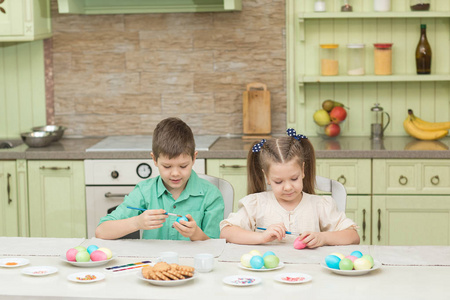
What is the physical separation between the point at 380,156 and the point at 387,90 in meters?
0.69

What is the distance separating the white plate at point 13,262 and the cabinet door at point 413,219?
210 cm

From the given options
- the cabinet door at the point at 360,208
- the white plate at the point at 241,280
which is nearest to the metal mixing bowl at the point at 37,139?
the cabinet door at the point at 360,208

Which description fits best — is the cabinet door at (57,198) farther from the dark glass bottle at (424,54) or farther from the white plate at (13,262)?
the dark glass bottle at (424,54)

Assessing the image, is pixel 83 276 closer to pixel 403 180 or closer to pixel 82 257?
pixel 82 257

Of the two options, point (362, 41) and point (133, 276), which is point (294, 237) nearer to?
point (133, 276)

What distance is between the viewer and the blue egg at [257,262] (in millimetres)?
1933

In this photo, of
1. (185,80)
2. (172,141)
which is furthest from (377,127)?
(172,141)

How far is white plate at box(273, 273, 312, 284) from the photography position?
5.97 ft

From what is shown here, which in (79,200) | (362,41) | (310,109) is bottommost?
(79,200)

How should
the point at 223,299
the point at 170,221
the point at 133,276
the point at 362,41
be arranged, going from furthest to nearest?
1. the point at 362,41
2. the point at 170,221
3. the point at 133,276
4. the point at 223,299

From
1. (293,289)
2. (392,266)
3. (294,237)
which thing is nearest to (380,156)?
(294,237)

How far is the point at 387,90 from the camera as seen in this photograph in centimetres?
420

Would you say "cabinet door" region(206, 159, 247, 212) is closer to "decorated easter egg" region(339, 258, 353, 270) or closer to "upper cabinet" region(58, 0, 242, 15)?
"upper cabinet" region(58, 0, 242, 15)

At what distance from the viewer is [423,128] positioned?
4035 millimetres
